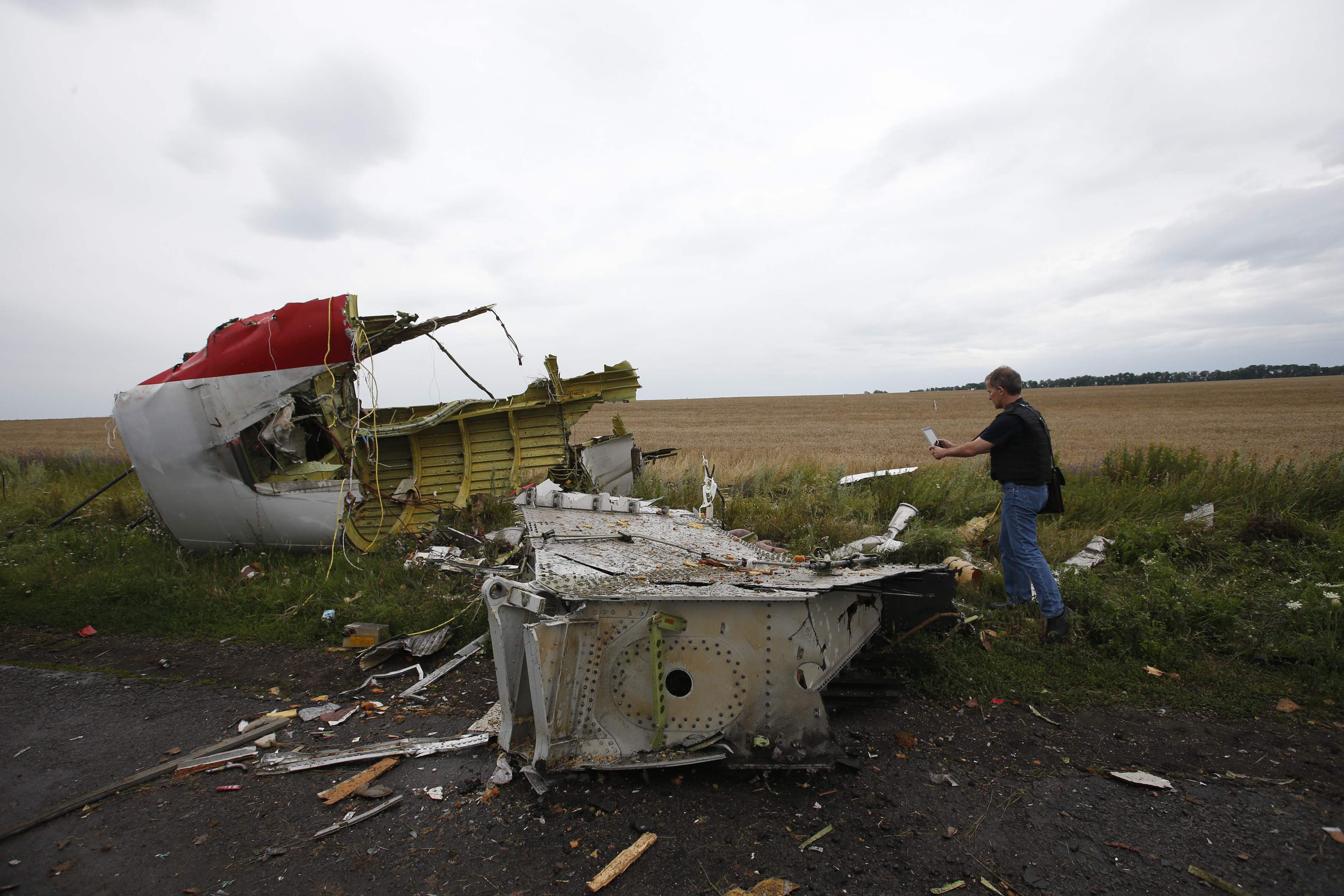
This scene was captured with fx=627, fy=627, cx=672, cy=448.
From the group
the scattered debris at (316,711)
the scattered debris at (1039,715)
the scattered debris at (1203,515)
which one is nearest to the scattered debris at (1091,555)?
the scattered debris at (1203,515)

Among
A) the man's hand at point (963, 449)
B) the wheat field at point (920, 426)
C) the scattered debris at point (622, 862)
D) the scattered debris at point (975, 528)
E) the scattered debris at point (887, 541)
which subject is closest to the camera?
the scattered debris at point (622, 862)

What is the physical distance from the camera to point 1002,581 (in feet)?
17.4

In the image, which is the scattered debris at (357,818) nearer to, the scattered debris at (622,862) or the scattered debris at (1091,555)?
the scattered debris at (622,862)

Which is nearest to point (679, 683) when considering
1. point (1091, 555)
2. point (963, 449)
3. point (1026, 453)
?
point (963, 449)

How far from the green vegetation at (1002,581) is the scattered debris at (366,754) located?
1.56 m

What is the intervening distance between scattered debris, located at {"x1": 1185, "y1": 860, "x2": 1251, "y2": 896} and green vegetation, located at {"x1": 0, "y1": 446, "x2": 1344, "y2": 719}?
1.42 meters

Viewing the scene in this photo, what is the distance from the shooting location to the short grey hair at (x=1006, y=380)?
4.64m

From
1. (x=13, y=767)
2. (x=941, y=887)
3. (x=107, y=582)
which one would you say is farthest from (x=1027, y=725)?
(x=107, y=582)

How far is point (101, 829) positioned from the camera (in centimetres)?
281

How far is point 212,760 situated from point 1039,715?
4.54 metres

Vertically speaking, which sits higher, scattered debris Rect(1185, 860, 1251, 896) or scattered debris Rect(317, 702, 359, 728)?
scattered debris Rect(317, 702, 359, 728)

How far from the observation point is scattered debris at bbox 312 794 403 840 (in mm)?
2723

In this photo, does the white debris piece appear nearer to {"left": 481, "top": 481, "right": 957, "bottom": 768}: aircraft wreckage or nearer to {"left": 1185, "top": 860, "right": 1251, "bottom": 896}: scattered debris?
{"left": 481, "top": 481, "right": 957, "bottom": 768}: aircraft wreckage

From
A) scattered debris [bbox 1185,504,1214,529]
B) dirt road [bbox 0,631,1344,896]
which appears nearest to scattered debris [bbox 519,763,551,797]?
dirt road [bbox 0,631,1344,896]
